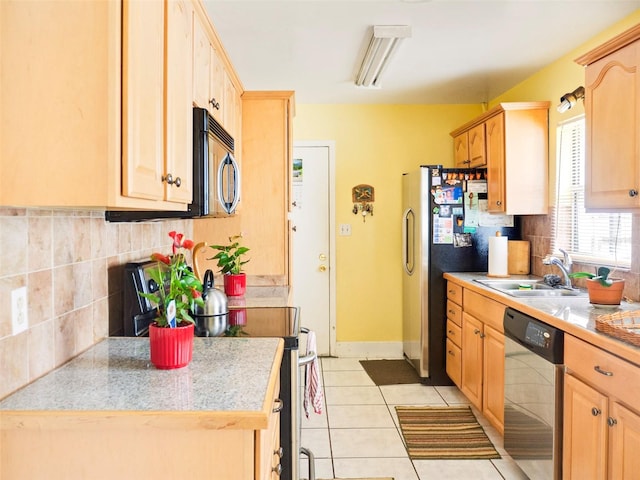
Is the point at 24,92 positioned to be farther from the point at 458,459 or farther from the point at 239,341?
the point at 458,459

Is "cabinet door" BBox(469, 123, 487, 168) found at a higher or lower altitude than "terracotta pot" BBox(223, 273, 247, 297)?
higher

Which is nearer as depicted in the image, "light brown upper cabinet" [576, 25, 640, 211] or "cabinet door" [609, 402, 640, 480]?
"cabinet door" [609, 402, 640, 480]

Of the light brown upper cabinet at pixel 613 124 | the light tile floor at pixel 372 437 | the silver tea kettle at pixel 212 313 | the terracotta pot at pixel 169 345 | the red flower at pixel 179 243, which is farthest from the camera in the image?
the light tile floor at pixel 372 437

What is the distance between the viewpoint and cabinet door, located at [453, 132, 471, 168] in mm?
4270

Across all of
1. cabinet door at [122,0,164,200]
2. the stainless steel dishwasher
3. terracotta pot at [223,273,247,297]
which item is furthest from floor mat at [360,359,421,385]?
cabinet door at [122,0,164,200]

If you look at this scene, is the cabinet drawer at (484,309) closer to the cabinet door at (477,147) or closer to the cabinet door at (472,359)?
the cabinet door at (472,359)

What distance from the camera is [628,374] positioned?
168cm

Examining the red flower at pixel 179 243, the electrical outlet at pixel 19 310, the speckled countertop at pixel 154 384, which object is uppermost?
the red flower at pixel 179 243

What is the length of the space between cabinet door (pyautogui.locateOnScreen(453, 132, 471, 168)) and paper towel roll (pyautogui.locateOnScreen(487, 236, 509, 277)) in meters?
0.90

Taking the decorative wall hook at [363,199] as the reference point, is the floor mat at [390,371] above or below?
below

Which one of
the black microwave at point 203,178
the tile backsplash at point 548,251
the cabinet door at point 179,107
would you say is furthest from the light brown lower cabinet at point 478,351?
the cabinet door at point 179,107

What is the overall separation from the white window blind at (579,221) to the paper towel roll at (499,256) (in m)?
0.34

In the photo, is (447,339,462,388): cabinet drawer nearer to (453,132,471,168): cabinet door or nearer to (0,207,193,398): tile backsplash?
(453,132,471,168): cabinet door

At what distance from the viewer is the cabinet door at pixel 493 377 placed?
2.80 m
